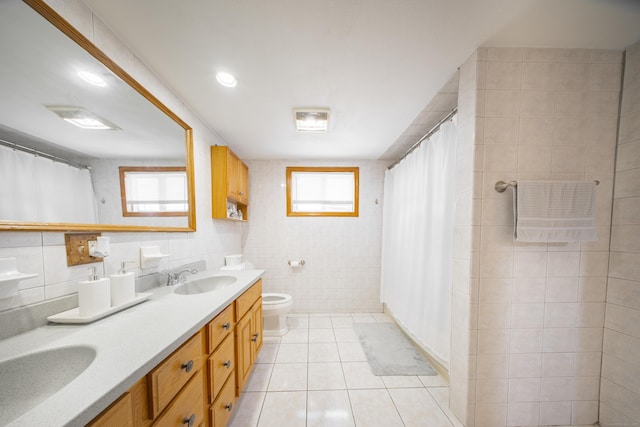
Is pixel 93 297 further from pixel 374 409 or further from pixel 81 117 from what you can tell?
pixel 374 409

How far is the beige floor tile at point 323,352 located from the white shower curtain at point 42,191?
1891 millimetres

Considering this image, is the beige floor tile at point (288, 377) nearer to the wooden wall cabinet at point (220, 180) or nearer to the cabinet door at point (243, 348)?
the cabinet door at point (243, 348)

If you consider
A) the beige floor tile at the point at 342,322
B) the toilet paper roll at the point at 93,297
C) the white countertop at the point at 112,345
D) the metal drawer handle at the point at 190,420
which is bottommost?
the beige floor tile at the point at 342,322

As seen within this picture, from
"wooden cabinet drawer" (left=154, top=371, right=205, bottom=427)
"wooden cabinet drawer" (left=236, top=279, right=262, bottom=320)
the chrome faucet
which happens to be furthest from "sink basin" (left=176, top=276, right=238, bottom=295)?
"wooden cabinet drawer" (left=154, top=371, right=205, bottom=427)

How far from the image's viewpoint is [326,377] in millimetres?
1614

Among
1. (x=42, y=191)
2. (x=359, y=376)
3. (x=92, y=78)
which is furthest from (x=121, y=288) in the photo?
(x=359, y=376)

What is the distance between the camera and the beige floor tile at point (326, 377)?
153 cm

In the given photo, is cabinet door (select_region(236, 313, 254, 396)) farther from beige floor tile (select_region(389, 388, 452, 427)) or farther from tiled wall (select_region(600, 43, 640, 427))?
tiled wall (select_region(600, 43, 640, 427))

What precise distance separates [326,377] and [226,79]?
2.30m

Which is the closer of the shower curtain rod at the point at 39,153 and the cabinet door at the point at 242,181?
the shower curtain rod at the point at 39,153

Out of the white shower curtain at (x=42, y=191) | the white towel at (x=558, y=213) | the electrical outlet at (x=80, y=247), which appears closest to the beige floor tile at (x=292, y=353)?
the electrical outlet at (x=80, y=247)

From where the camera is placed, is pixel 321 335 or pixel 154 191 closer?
pixel 154 191

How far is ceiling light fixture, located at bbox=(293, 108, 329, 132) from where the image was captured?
1.63m

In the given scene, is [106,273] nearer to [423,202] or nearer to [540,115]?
[423,202]
